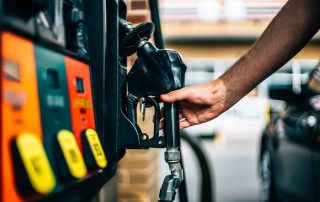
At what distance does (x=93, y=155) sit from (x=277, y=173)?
408 centimetres

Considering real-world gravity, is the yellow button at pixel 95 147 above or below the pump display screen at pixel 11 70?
below

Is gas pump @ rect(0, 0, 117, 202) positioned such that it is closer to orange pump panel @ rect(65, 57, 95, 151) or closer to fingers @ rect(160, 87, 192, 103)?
orange pump panel @ rect(65, 57, 95, 151)

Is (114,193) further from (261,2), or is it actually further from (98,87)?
(98,87)

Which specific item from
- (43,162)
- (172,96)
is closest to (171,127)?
(172,96)

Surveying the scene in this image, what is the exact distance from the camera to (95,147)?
103cm

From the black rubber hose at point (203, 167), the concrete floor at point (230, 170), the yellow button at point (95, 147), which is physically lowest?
the concrete floor at point (230, 170)

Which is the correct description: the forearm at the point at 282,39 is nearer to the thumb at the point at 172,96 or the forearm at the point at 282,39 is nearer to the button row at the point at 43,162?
the thumb at the point at 172,96

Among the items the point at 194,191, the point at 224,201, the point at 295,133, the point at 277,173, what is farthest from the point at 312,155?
the point at 194,191

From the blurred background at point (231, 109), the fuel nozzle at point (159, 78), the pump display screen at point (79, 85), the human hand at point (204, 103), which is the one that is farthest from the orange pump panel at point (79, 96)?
the blurred background at point (231, 109)

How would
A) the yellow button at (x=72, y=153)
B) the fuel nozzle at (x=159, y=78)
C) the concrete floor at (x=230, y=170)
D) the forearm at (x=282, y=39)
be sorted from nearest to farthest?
the yellow button at (x=72, y=153) < the fuel nozzle at (x=159, y=78) < the forearm at (x=282, y=39) < the concrete floor at (x=230, y=170)

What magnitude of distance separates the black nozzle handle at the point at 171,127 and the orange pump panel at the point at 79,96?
186 millimetres

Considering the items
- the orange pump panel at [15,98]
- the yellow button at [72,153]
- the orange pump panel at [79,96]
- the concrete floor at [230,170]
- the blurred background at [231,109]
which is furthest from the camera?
the concrete floor at [230,170]

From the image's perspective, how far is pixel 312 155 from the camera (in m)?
3.73

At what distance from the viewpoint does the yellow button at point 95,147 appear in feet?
3.33
